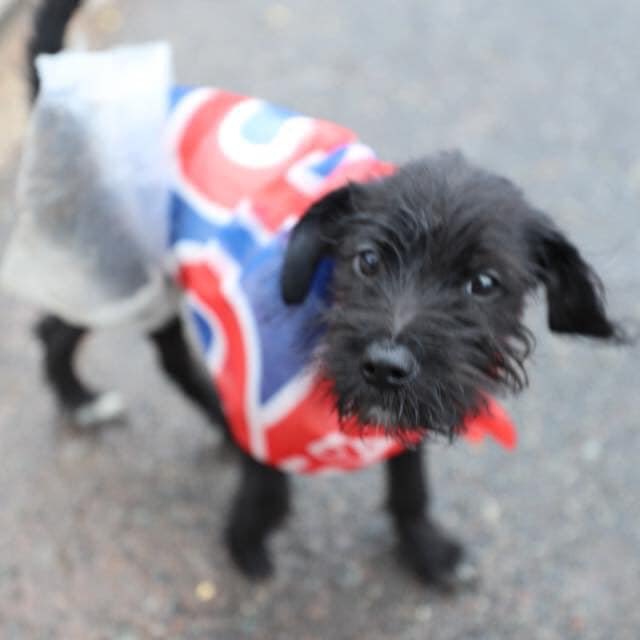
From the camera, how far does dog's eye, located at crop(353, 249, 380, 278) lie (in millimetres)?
2217

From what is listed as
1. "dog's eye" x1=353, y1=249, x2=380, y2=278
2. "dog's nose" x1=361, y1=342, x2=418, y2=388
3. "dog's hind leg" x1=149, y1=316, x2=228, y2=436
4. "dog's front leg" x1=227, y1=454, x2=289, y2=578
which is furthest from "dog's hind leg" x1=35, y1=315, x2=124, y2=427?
"dog's nose" x1=361, y1=342, x2=418, y2=388

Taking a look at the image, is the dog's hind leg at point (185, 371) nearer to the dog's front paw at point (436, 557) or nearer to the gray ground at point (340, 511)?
the gray ground at point (340, 511)

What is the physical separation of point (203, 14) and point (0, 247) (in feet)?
7.06

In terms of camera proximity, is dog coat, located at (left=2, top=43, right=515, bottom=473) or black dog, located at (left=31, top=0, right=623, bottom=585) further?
dog coat, located at (left=2, top=43, right=515, bottom=473)

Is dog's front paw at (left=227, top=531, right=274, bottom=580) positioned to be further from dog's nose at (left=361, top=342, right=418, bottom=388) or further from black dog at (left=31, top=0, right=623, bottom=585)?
dog's nose at (left=361, top=342, right=418, bottom=388)

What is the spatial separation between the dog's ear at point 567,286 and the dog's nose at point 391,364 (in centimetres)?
49

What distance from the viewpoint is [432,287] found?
2115 millimetres

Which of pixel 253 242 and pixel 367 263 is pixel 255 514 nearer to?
pixel 253 242

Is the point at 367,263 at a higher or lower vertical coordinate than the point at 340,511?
higher

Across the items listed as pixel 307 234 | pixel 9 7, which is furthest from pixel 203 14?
pixel 307 234

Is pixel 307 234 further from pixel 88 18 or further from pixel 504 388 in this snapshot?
pixel 88 18

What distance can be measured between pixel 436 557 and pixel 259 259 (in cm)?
113

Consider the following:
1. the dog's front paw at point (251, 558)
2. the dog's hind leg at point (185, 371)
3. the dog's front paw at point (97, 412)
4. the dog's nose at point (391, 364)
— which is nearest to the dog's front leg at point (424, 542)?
the dog's front paw at point (251, 558)

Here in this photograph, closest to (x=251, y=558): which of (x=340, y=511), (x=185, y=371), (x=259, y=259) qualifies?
(x=340, y=511)
